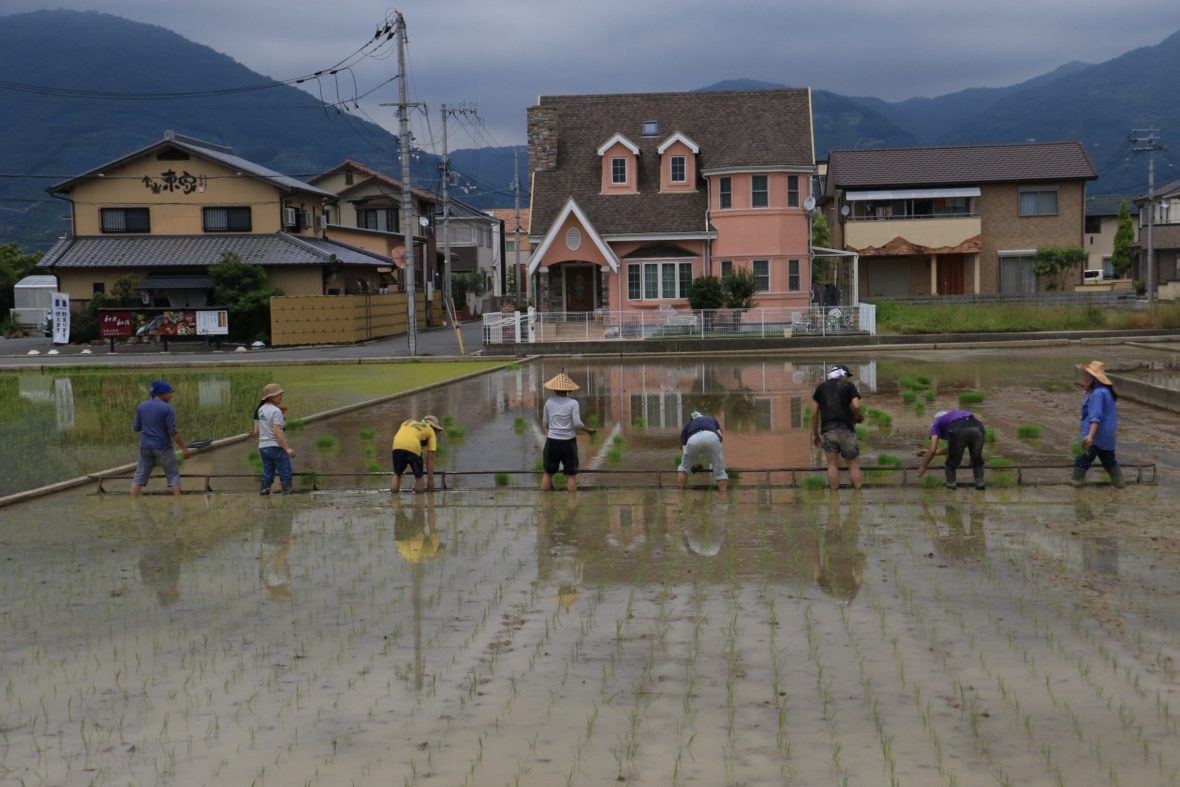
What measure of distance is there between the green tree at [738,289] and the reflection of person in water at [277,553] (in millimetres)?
27172

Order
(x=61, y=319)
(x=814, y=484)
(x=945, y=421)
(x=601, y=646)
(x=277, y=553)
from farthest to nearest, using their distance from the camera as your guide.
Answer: (x=61, y=319)
(x=814, y=484)
(x=945, y=421)
(x=277, y=553)
(x=601, y=646)

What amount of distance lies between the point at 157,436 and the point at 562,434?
4378 millimetres

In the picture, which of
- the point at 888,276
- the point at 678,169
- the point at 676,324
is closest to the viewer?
the point at 676,324

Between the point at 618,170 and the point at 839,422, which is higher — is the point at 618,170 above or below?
above

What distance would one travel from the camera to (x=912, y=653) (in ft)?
23.6

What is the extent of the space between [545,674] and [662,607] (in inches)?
63.7

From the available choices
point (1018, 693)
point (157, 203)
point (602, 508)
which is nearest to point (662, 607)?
point (1018, 693)

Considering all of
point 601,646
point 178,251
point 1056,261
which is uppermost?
point 178,251

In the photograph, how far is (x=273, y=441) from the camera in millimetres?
13250

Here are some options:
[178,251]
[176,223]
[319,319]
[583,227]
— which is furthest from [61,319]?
[583,227]

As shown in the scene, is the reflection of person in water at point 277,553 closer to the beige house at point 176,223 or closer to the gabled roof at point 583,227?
the gabled roof at point 583,227

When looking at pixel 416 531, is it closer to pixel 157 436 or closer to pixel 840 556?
pixel 157 436

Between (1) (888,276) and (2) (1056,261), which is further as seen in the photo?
(1) (888,276)

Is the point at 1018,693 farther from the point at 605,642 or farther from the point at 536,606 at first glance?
the point at 536,606
